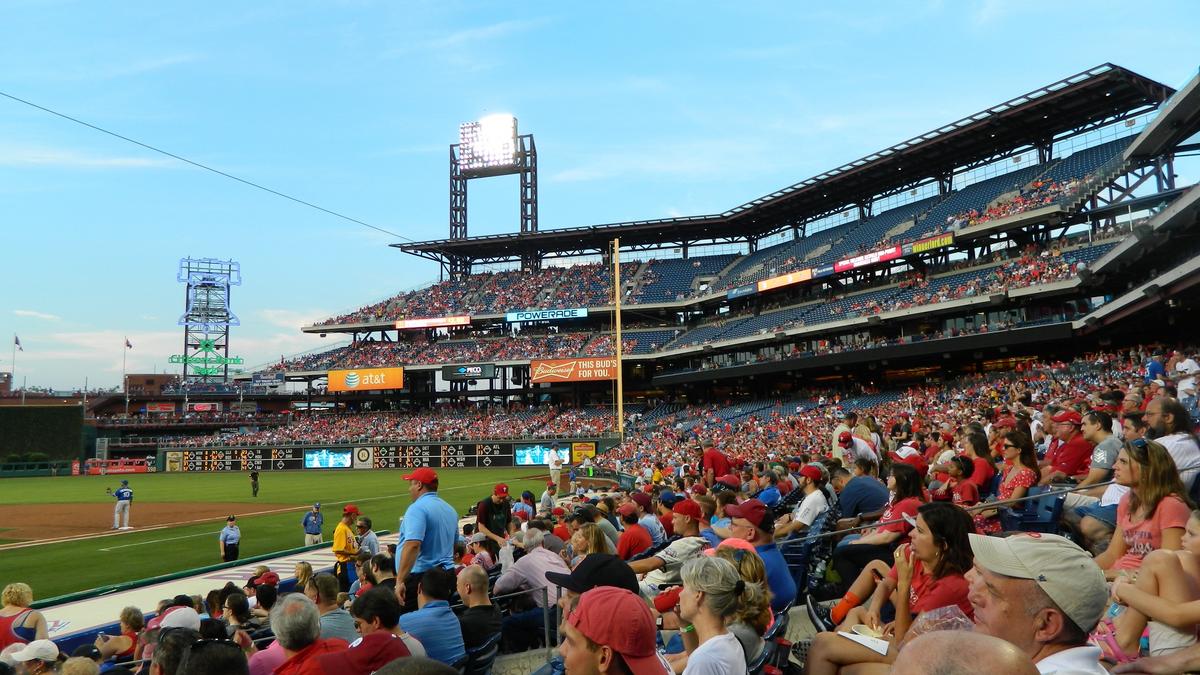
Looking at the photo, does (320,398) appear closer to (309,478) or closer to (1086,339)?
(309,478)

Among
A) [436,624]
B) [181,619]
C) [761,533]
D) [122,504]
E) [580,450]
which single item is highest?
[761,533]

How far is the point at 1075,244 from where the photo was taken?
34812mm

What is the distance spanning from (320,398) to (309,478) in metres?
29.7

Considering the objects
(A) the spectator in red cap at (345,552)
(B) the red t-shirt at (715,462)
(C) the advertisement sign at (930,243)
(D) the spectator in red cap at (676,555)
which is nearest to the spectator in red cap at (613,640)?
(D) the spectator in red cap at (676,555)

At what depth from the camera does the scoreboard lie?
56281 mm

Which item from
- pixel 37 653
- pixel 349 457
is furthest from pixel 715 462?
pixel 349 457

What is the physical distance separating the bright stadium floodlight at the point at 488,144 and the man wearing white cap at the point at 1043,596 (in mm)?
72345

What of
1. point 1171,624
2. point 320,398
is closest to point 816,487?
point 1171,624

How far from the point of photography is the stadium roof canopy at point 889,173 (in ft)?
120

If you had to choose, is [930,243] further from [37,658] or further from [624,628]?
[624,628]

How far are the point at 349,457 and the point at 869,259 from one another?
40.0 meters

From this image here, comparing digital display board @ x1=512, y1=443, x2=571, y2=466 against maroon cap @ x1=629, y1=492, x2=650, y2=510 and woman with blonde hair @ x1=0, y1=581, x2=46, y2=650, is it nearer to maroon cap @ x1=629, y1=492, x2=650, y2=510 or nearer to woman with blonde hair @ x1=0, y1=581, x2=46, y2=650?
maroon cap @ x1=629, y1=492, x2=650, y2=510

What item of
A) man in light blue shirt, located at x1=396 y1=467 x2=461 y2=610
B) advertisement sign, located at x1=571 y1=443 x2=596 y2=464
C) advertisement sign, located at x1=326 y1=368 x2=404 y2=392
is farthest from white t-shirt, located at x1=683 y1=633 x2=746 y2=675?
advertisement sign, located at x1=326 y1=368 x2=404 y2=392

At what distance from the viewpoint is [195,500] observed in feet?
117
